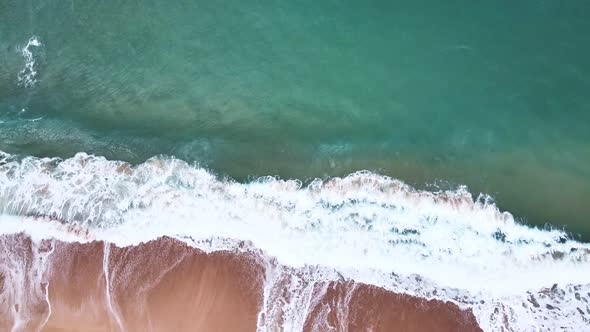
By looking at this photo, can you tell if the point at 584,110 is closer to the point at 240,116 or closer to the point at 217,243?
the point at 240,116

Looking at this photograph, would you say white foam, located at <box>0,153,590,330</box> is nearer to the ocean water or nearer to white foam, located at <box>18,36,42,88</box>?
the ocean water

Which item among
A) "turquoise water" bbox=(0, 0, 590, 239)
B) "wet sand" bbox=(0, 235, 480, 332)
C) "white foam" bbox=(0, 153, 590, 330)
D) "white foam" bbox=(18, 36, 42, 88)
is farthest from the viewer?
"white foam" bbox=(18, 36, 42, 88)

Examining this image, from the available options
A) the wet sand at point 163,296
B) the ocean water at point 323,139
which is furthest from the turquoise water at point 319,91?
the wet sand at point 163,296

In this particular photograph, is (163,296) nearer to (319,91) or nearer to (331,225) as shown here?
(331,225)

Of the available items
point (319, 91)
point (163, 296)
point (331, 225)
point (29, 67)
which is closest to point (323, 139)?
point (319, 91)

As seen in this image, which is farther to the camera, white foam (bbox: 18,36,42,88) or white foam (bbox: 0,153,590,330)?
white foam (bbox: 18,36,42,88)

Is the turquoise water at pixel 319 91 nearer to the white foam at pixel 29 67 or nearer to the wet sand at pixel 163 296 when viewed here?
the white foam at pixel 29 67

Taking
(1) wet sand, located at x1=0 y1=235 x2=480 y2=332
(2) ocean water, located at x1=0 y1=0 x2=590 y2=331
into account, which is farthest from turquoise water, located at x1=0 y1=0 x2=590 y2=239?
(1) wet sand, located at x1=0 y1=235 x2=480 y2=332

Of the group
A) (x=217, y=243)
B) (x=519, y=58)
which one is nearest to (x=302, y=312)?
(x=217, y=243)

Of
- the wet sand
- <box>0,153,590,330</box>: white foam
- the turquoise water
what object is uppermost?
the turquoise water
